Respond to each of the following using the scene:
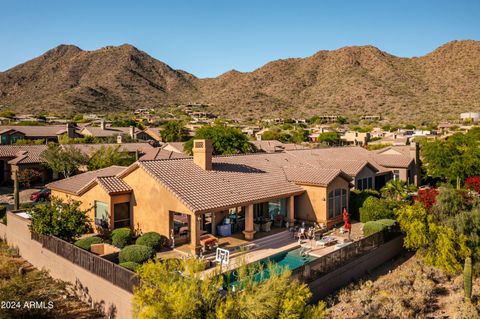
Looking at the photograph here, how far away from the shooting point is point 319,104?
13688cm

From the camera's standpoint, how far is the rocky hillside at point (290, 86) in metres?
128

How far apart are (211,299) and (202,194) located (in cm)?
1238

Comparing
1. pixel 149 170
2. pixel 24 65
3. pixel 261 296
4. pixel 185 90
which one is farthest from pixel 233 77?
pixel 261 296

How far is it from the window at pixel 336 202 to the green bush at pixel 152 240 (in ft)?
39.9

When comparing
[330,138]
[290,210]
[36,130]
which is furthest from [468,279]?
[330,138]

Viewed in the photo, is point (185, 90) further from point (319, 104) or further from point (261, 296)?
point (261, 296)

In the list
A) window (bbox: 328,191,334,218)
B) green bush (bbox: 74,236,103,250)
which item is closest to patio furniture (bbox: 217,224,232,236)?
green bush (bbox: 74,236,103,250)

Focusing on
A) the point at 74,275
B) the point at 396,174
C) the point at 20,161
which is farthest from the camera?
the point at 20,161

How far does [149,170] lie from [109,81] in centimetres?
15510

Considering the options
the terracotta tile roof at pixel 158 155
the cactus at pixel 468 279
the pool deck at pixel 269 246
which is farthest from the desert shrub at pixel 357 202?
the terracotta tile roof at pixel 158 155

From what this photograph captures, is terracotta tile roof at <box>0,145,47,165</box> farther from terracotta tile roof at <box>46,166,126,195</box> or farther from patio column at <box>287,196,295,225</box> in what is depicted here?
patio column at <box>287,196,295,225</box>

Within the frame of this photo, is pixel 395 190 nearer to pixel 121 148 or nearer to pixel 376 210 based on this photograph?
pixel 376 210

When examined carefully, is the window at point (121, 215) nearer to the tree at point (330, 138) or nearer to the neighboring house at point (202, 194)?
the neighboring house at point (202, 194)

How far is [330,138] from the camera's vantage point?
3696 inches
